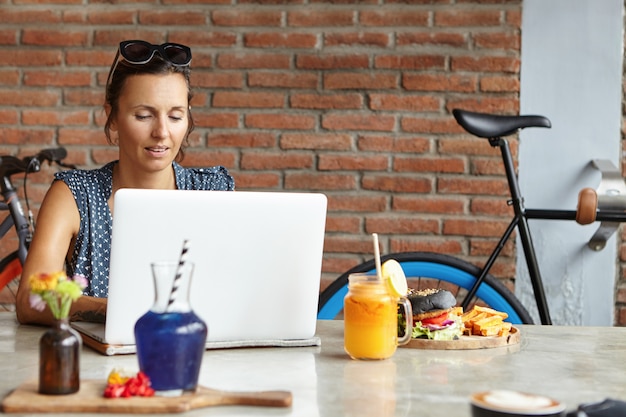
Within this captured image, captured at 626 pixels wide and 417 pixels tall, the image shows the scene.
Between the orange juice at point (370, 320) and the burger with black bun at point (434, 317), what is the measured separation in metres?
0.15

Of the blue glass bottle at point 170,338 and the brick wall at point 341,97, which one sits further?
the brick wall at point 341,97

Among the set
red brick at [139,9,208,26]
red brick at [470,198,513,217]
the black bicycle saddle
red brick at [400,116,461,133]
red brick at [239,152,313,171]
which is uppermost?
red brick at [139,9,208,26]

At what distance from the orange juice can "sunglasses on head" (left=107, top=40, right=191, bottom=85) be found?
847mm

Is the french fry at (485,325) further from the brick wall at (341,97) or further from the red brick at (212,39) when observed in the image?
the red brick at (212,39)

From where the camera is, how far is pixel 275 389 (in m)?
1.19

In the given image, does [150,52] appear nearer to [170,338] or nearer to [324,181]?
[170,338]

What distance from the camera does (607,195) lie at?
113 inches

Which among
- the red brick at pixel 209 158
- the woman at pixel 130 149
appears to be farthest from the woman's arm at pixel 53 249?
the red brick at pixel 209 158

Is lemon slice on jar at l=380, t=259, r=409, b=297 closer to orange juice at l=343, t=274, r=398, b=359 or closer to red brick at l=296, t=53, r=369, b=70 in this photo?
orange juice at l=343, t=274, r=398, b=359

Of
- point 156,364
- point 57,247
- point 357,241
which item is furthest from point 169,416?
point 357,241

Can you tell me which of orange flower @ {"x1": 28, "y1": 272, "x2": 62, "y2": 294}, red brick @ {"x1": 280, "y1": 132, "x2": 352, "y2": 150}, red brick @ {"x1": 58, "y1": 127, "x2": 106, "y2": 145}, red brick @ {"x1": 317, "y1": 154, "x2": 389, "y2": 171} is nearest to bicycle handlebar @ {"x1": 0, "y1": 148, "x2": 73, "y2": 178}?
red brick @ {"x1": 58, "y1": 127, "x2": 106, "y2": 145}

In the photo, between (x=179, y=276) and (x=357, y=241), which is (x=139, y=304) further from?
(x=357, y=241)

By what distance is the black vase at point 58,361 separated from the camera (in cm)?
109

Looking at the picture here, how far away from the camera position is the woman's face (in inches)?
79.7
